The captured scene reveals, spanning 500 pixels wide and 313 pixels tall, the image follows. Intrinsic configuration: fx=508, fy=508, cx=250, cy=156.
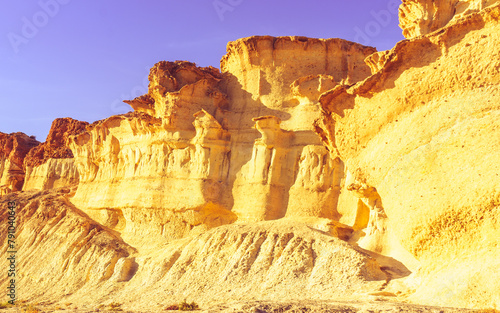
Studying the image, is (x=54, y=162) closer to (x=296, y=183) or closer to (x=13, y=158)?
(x=13, y=158)

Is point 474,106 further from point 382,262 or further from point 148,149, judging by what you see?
point 148,149

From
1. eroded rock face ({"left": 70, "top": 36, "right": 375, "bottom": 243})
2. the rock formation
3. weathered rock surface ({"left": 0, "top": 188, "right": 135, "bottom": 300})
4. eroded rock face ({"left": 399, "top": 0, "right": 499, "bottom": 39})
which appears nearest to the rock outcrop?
the rock formation

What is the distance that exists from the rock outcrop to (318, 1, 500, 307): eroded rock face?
29824mm

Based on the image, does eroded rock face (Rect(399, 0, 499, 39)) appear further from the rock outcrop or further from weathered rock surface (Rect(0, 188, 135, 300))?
the rock outcrop

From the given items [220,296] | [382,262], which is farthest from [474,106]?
[220,296]

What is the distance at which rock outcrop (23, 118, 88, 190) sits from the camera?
40125 mm

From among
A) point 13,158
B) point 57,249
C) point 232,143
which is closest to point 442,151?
point 232,143

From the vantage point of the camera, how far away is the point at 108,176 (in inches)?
1192

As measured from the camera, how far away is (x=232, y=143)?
84.9 feet

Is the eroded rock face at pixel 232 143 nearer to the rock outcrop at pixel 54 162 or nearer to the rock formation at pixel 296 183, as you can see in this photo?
the rock formation at pixel 296 183

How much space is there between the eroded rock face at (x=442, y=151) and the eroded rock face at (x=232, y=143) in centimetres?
740

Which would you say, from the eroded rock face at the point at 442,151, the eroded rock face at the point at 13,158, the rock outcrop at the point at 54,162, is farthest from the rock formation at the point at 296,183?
the eroded rock face at the point at 13,158

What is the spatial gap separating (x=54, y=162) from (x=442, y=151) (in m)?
34.6

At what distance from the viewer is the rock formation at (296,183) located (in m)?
12.9
